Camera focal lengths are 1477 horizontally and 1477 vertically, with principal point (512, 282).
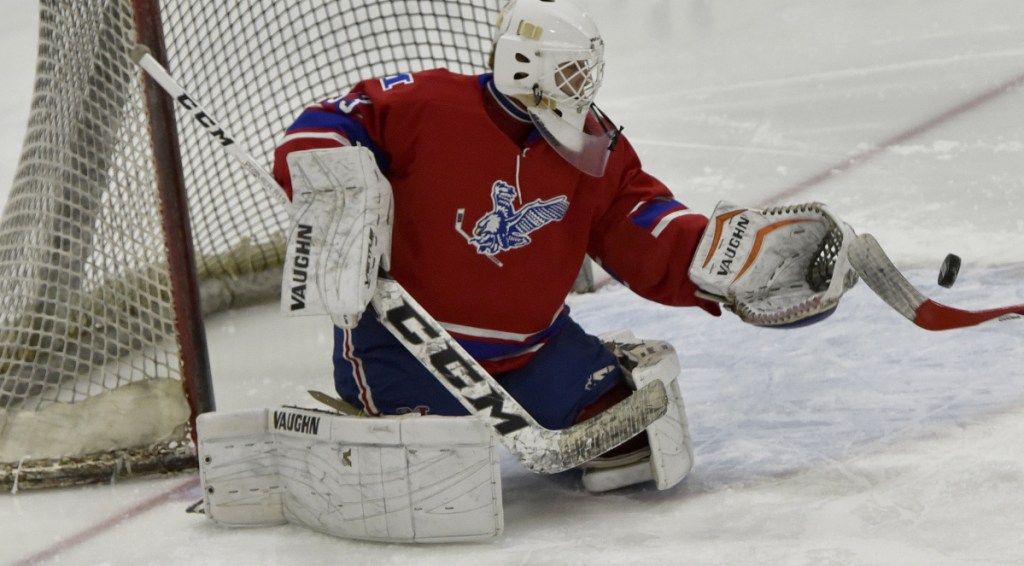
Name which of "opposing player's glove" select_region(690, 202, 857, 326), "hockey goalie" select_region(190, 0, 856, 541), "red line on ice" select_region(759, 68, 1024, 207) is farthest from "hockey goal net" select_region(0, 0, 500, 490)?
"red line on ice" select_region(759, 68, 1024, 207)

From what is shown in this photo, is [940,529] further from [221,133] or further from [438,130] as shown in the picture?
[221,133]

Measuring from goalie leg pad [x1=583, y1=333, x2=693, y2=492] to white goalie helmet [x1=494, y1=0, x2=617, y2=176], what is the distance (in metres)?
0.36

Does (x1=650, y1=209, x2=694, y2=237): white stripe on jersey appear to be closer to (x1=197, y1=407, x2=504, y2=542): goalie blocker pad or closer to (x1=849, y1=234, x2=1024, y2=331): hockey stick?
(x1=849, y1=234, x2=1024, y2=331): hockey stick

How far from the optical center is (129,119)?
8.78 ft

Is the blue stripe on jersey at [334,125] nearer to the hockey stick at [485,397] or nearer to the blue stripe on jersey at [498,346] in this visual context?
the hockey stick at [485,397]

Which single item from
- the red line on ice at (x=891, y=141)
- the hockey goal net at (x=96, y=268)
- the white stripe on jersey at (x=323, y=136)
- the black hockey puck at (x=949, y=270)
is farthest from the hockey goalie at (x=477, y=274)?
the red line on ice at (x=891, y=141)

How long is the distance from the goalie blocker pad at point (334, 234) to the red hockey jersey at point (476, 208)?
10 cm

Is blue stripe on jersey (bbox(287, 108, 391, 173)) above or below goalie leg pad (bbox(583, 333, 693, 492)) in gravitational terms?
above

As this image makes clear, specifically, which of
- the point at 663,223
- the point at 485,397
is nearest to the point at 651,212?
the point at 663,223

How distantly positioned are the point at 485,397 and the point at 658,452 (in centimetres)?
31

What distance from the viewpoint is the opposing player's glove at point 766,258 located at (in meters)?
2.42

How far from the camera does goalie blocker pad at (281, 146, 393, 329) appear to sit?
214 centimetres

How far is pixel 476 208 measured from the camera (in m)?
2.35

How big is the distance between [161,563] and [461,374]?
0.54 m
